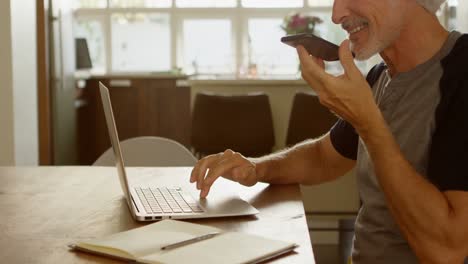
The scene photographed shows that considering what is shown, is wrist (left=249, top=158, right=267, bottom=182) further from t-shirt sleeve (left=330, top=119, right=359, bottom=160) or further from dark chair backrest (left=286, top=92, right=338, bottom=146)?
dark chair backrest (left=286, top=92, right=338, bottom=146)

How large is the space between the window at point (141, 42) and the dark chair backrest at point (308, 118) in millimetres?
3272

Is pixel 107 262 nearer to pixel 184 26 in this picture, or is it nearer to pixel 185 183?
pixel 185 183

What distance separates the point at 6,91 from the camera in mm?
4191

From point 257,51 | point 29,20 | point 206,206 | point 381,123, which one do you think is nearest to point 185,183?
point 206,206

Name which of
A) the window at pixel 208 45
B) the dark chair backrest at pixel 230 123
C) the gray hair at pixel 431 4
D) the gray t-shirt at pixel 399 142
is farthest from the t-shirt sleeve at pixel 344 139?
the window at pixel 208 45

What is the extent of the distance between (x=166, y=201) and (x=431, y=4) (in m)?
0.68

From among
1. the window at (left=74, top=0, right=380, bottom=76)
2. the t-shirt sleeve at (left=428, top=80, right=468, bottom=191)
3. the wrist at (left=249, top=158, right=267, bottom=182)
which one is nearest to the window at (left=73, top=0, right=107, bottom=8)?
the window at (left=74, top=0, right=380, bottom=76)

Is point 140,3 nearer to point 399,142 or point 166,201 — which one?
point 166,201

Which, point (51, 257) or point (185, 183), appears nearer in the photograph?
point (51, 257)

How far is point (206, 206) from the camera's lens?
5.22ft

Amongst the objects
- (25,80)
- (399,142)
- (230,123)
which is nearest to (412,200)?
(399,142)

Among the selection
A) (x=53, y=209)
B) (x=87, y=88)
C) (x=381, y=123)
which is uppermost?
(x=381, y=123)

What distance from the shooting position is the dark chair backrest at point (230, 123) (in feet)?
13.7

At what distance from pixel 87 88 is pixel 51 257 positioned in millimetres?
5296
